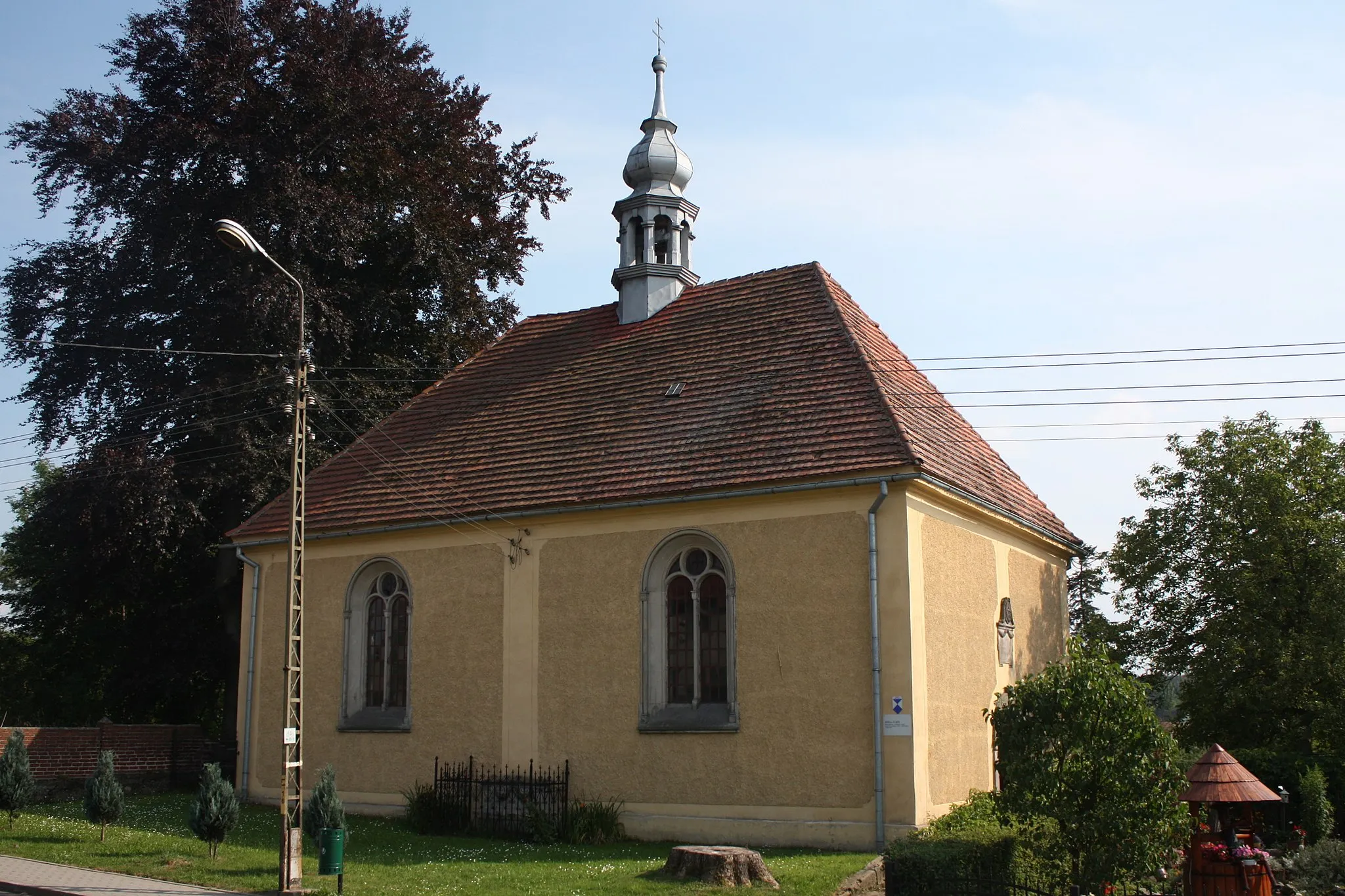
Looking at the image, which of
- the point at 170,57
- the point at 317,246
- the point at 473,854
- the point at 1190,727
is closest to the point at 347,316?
the point at 317,246

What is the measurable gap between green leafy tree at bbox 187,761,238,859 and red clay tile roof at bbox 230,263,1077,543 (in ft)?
20.5

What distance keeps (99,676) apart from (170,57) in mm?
16107

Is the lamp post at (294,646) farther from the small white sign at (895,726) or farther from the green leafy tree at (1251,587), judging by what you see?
the green leafy tree at (1251,587)

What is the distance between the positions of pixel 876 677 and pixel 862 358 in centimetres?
526

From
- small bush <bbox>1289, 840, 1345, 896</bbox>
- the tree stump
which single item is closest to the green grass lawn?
the tree stump

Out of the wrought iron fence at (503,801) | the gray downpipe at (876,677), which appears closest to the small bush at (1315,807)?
the gray downpipe at (876,677)

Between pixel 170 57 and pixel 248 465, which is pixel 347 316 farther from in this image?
pixel 170 57

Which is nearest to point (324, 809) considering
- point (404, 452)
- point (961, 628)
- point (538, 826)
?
point (538, 826)

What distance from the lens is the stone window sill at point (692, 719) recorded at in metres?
17.6

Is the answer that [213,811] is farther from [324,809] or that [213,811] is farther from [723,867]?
[723,867]

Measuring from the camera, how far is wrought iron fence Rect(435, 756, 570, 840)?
1850cm

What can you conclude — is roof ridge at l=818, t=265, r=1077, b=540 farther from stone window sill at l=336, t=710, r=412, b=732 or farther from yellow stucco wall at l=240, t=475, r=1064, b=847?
stone window sill at l=336, t=710, r=412, b=732

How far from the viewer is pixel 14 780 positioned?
1875 cm

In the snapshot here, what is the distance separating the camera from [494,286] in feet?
102
